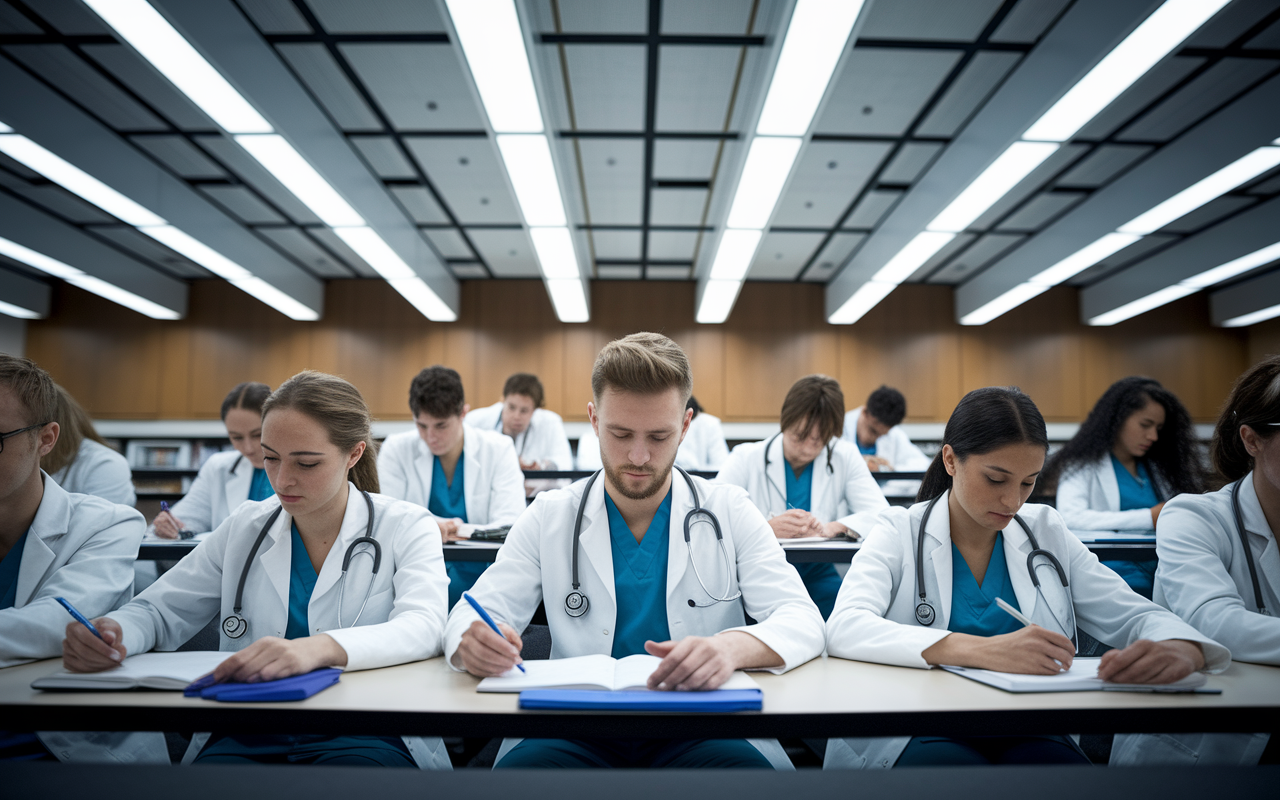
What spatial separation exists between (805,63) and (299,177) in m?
3.39

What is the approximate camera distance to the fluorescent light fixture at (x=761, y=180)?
3.60 metres

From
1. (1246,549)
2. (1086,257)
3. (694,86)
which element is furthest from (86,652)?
(1086,257)

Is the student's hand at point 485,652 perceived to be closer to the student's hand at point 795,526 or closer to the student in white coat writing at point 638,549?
the student in white coat writing at point 638,549

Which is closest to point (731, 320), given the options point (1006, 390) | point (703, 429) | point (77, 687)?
point (703, 429)

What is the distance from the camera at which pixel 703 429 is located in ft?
18.7

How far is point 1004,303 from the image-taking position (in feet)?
23.1

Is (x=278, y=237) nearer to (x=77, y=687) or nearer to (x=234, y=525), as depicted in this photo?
(x=234, y=525)

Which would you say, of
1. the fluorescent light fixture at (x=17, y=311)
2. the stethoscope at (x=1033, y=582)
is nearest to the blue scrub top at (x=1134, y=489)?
the stethoscope at (x=1033, y=582)

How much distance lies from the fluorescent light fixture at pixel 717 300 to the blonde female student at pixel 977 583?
16.1ft

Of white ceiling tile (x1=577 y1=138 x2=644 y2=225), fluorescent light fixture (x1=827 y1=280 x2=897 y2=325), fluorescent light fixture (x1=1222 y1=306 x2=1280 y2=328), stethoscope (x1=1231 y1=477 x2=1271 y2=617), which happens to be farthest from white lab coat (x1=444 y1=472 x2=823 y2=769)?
fluorescent light fixture (x1=1222 y1=306 x2=1280 y2=328)

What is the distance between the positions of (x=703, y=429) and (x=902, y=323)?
3.97m

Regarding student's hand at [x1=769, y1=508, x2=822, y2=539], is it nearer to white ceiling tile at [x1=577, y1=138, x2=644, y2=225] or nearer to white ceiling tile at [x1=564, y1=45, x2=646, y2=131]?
white ceiling tile at [x1=564, y1=45, x2=646, y2=131]

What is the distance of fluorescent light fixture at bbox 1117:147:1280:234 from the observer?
13.0ft

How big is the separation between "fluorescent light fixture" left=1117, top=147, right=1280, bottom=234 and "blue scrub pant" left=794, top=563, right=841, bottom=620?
13.3 ft
